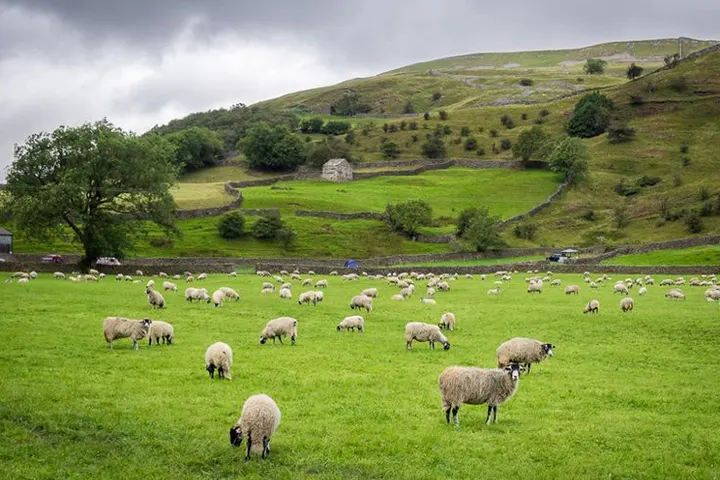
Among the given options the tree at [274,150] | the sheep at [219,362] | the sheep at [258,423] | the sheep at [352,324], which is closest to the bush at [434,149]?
the tree at [274,150]

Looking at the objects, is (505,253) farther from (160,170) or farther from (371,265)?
(160,170)

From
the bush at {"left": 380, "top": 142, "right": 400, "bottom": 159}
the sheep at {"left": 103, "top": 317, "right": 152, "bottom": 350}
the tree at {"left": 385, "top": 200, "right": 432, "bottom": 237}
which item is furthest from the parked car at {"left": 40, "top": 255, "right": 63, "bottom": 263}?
the bush at {"left": 380, "top": 142, "right": 400, "bottom": 159}

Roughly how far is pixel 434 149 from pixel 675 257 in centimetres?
8936

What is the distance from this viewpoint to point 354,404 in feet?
58.1

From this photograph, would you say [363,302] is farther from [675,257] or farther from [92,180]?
[675,257]

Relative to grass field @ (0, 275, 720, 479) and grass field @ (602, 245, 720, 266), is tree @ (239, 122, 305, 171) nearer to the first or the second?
grass field @ (602, 245, 720, 266)

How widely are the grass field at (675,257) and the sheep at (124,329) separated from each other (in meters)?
62.5

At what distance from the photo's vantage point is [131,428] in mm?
15258

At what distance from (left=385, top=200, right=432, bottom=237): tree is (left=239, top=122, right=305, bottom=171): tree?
53.6 meters

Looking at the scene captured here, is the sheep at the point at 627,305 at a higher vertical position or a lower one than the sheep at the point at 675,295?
higher

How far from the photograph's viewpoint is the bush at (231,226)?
94875 mm

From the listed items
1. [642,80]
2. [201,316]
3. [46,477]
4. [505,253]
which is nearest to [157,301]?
[201,316]

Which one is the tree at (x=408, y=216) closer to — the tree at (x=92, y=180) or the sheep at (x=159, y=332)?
the tree at (x=92, y=180)

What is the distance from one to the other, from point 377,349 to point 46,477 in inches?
586
